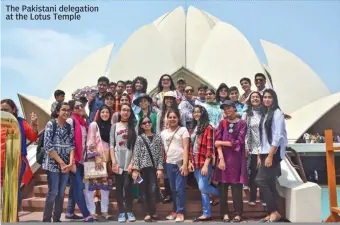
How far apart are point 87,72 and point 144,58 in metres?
2.75

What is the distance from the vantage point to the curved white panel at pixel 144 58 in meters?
15.7

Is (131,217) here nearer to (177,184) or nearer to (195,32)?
(177,184)

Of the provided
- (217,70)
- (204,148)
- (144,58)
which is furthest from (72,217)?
(217,70)

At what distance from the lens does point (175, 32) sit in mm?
19031

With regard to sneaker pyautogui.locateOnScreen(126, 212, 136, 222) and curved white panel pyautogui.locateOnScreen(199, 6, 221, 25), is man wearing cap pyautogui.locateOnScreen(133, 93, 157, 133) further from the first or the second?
curved white panel pyautogui.locateOnScreen(199, 6, 221, 25)

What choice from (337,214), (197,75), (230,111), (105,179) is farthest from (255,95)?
(197,75)

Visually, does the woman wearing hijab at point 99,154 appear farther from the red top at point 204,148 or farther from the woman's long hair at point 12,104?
the red top at point 204,148


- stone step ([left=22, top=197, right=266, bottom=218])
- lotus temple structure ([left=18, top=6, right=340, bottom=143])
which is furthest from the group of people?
lotus temple structure ([left=18, top=6, right=340, bottom=143])

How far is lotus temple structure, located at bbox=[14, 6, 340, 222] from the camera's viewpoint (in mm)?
15094

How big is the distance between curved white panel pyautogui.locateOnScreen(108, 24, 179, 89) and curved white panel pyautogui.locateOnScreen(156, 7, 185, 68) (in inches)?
62.9

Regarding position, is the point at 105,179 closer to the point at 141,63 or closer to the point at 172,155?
the point at 172,155

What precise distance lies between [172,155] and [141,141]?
35 cm

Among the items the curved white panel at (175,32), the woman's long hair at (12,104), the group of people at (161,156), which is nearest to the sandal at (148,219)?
the group of people at (161,156)

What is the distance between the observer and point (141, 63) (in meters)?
16.1
